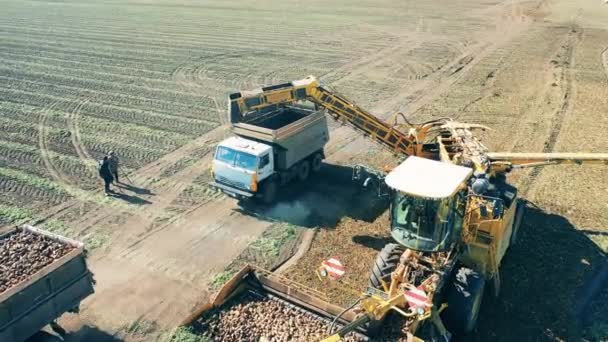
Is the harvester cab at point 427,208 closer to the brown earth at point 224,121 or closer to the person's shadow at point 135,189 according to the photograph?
the brown earth at point 224,121

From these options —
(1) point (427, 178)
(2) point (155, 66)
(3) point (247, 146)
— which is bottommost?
(2) point (155, 66)

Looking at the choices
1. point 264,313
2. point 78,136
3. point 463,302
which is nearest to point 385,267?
point 463,302

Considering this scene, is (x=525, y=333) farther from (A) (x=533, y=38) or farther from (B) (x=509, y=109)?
(A) (x=533, y=38)

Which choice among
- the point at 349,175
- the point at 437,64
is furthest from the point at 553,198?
the point at 437,64

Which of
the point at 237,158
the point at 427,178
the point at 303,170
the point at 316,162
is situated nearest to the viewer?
the point at 427,178

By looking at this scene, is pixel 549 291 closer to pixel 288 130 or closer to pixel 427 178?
pixel 427 178

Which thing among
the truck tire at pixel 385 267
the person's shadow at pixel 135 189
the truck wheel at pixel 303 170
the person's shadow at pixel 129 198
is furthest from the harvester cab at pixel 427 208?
the person's shadow at pixel 135 189
